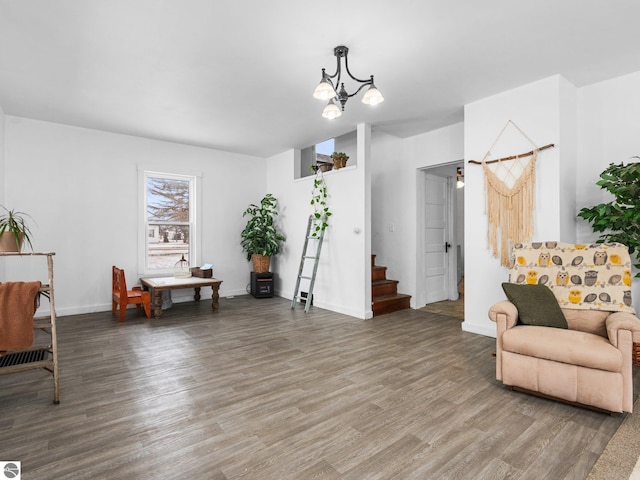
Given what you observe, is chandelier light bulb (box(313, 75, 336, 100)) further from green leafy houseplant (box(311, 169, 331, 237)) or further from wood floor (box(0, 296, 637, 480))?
green leafy houseplant (box(311, 169, 331, 237))

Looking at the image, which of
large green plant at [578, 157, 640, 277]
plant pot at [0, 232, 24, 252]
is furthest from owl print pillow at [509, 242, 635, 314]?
plant pot at [0, 232, 24, 252]

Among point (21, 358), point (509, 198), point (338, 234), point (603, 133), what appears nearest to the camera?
point (21, 358)

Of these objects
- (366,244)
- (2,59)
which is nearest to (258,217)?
(366,244)

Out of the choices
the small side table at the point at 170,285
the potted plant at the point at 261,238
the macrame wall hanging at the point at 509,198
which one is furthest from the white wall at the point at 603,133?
the small side table at the point at 170,285

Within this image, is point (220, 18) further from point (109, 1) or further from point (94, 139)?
point (94, 139)

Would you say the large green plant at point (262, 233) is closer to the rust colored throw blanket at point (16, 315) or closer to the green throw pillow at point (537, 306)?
the rust colored throw blanket at point (16, 315)

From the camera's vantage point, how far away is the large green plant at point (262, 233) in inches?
245

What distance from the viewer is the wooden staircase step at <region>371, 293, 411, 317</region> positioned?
16.4ft

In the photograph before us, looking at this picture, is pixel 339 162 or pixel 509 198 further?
pixel 339 162

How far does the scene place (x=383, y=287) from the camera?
540 cm

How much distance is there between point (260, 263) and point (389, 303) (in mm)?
2450

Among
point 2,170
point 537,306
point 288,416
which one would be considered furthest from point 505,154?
point 2,170

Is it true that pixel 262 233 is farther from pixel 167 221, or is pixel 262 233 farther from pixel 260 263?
pixel 167 221

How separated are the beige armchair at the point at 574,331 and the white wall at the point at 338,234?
2.20m
